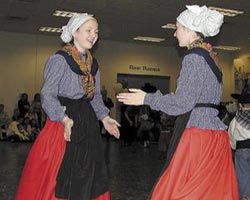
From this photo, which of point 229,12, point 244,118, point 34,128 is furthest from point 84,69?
point 34,128

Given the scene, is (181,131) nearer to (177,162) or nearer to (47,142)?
(177,162)

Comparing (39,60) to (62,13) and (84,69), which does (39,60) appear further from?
(84,69)

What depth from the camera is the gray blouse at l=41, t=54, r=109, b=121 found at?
245cm

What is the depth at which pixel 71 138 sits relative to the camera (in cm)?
254

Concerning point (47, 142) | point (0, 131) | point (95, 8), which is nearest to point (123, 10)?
point (95, 8)

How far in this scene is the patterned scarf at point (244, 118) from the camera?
160 inches

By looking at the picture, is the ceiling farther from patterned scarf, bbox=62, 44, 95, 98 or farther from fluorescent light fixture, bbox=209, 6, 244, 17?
patterned scarf, bbox=62, 44, 95, 98

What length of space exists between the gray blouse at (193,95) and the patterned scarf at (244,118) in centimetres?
202

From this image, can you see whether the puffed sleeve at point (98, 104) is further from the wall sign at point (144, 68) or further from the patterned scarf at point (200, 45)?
the wall sign at point (144, 68)

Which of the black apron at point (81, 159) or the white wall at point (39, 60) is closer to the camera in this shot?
the black apron at point (81, 159)

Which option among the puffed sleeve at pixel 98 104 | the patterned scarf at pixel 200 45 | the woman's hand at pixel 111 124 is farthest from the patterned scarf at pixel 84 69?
the patterned scarf at pixel 200 45

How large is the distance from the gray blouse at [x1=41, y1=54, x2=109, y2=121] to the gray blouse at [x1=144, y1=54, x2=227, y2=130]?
1.96 ft

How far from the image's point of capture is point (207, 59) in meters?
2.10

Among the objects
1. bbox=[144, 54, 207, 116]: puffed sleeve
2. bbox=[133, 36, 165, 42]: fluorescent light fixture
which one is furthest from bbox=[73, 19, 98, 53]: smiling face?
bbox=[133, 36, 165, 42]: fluorescent light fixture
